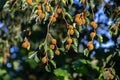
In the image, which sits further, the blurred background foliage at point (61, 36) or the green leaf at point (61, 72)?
the green leaf at point (61, 72)

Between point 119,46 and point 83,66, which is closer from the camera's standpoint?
point 119,46

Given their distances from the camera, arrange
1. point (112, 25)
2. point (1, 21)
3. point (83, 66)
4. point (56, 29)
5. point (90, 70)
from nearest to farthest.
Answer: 1. point (112, 25)
2. point (83, 66)
3. point (90, 70)
4. point (1, 21)
5. point (56, 29)

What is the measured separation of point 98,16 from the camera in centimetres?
482

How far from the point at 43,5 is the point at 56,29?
267 centimetres

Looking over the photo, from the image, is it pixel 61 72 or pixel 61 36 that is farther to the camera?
pixel 61 36

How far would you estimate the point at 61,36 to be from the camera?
6059 millimetres

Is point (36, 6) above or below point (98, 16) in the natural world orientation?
above

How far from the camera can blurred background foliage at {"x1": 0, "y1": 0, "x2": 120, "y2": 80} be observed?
3395 millimetres

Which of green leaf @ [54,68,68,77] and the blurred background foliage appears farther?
green leaf @ [54,68,68,77]

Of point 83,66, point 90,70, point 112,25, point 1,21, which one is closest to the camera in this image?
point 112,25

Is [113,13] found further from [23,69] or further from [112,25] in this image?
[23,69]

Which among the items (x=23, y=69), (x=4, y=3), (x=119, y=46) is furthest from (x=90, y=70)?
(x=23, y=69)

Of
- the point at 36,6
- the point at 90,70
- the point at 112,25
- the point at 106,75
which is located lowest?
the point at 90,70

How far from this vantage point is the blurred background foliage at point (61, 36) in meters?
3.39
